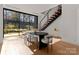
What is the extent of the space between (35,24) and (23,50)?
36cm

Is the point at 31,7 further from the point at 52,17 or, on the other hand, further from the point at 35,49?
the point at 35,49

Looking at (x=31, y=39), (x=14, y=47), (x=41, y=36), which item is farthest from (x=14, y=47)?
(x=41, y=36)

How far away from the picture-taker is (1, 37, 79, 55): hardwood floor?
1.84 meters

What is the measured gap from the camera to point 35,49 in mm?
1866

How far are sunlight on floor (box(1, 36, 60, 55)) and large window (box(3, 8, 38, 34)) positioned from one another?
102mm

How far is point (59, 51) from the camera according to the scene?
1853 millimetres

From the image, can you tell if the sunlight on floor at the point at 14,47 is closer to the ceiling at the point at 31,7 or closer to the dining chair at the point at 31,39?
the dining chair at the point at 31,39

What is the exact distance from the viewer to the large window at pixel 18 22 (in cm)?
183

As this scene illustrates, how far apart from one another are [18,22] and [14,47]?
31cm

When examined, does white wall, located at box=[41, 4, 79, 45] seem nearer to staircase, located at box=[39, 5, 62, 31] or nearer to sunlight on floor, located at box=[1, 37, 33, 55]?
staircase, located at box=[39, 5, 62, 31]

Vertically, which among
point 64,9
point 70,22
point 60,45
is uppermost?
point 64,9

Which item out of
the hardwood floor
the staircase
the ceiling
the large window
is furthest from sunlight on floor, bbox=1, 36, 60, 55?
the ceiling
